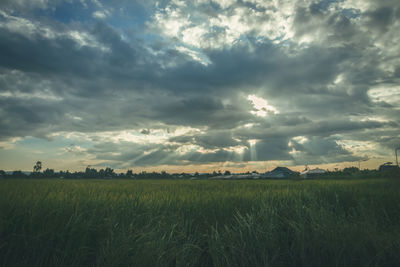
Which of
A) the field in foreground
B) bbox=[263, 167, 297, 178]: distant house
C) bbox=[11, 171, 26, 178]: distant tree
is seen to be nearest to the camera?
the field in foreground

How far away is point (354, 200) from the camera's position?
8.45 metres

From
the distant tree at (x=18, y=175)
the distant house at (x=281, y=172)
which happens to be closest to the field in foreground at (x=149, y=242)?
the distant tree at (x=18, y=175)

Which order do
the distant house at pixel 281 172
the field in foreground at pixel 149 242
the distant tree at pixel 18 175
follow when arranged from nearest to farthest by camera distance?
the field in foreground at pixel 149 242 → the distant tree at pixel 18 175 → the distant house at pixel 281 172

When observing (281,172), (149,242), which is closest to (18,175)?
(281,172)

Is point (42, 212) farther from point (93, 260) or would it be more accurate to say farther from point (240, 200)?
point (240, 200)

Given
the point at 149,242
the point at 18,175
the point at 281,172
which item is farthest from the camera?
the point at 281,172

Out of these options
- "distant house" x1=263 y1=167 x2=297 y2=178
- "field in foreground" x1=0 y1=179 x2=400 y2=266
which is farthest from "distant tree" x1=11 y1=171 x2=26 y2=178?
"distant house" x1=263 y1=167 x2=297 y2=178

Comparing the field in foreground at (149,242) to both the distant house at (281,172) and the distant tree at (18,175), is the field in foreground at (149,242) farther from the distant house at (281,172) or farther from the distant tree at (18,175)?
the distant house at (281,172)

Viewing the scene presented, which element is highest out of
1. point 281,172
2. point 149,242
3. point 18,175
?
point 281,172

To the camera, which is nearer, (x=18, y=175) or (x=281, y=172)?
(x=18, y=175)

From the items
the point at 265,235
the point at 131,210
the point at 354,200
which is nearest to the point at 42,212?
the point at 131,210

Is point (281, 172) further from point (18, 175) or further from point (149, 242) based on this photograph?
point (149, 242)

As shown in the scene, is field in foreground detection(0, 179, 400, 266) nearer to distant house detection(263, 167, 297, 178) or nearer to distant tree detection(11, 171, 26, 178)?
distant tree detection(11, 171, 26, 178)

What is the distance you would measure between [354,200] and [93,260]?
27.5 ft
